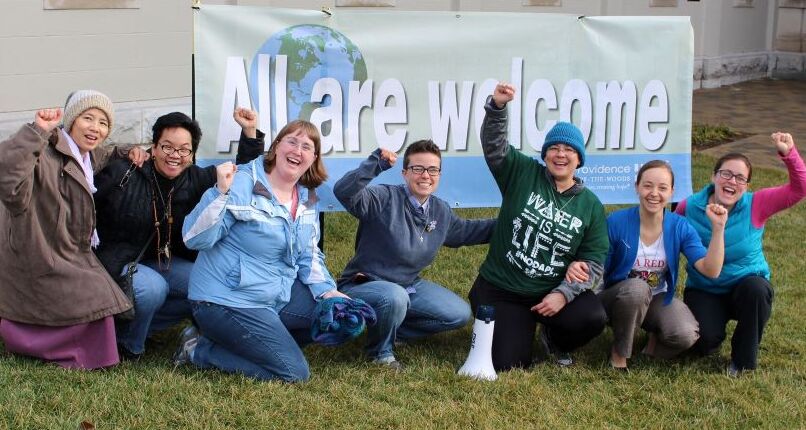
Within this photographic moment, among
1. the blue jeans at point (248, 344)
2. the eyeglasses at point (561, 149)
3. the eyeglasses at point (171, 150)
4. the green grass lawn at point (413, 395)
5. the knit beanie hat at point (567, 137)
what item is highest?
the knit beanie hat at point (567, 137)

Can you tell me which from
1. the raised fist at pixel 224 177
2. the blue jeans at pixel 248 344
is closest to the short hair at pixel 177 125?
the raised fist at pixel 224 177

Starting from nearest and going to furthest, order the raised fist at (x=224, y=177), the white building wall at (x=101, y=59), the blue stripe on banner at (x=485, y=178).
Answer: the raised fist at (x=224, y=177)
the blue stripe on banner at (x=485, y=178)
the white building wall at (x=101, y=59)

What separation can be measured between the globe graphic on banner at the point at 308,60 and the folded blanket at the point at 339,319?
1217 millimetres

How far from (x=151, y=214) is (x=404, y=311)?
1.26 metres

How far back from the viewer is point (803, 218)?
8.21 m

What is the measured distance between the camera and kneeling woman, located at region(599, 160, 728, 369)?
477 cm

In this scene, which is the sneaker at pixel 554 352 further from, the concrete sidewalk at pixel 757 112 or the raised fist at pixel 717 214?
the concrete sidewalk at pixel 757 112

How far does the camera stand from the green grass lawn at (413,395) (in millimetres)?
3984

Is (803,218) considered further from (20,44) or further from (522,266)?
(20,44)

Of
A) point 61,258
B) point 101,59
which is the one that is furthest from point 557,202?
point 101,59

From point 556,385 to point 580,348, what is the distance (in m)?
0.62

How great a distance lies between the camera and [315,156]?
4594mm

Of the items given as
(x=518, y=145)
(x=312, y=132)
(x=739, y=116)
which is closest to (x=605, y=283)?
(x=518, y=145)

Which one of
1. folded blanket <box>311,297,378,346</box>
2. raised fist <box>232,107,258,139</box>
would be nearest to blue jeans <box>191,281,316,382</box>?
folded blanket <box>311,297,378,346</box>
